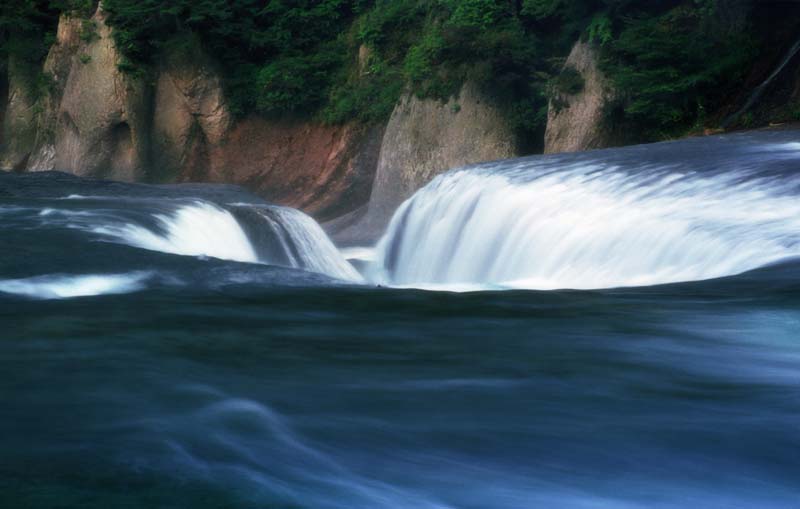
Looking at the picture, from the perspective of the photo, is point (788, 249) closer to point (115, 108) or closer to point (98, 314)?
point (98, 314)

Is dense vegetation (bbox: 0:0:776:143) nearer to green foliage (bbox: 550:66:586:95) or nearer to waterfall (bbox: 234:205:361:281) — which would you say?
green foliage (bbox: 550:66:586:95)

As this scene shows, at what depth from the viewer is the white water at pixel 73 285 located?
554 centimetres

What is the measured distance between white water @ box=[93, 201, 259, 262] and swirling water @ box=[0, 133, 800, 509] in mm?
1106

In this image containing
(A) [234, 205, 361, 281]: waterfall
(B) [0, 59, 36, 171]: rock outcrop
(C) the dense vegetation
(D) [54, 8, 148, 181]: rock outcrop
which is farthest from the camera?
(B) [0, 59, 36, 171]: rock outcrop

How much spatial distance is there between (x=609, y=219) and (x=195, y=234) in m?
3.76

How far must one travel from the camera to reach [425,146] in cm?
1775

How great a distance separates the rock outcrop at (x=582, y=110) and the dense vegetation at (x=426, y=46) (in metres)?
0.18

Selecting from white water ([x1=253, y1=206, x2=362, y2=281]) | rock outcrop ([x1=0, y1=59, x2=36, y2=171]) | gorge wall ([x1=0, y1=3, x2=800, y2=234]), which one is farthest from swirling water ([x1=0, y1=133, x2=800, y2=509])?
rock outcrop ([x1=0, y1=59, x2=36, y2=171])

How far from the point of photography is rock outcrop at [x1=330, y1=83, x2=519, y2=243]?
666 inches

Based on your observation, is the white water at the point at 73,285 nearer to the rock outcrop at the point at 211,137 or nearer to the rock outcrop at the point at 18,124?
the rock outcrop at the point at 211,137

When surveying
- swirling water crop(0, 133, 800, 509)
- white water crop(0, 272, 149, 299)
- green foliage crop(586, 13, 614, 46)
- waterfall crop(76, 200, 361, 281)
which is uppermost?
green foliage crop(586, 13, 614, 46)

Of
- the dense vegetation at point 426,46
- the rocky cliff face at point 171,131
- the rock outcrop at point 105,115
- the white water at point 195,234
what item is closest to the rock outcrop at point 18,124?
the dense vegetation at point 426,46

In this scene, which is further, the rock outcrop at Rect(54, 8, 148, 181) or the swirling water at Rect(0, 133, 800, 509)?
the rock outcrop at Rect(54, 8, 148, 181)

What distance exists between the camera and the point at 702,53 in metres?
14.0
